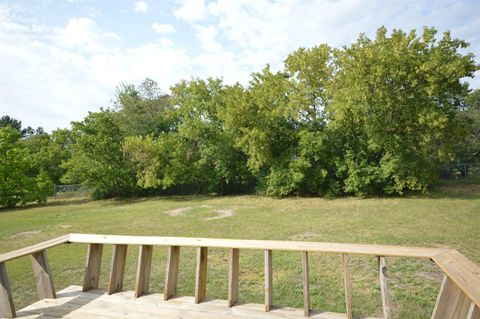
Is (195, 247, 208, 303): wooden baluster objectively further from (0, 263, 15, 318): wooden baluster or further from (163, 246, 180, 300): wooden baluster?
(0, 263, 15, 318): wooden baluster

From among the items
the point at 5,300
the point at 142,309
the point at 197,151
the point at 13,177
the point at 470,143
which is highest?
the point at 470,143

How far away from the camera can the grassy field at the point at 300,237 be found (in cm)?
374

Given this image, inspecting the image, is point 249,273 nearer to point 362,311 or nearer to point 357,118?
point 362,311

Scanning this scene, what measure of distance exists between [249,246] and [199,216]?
25.6 feet

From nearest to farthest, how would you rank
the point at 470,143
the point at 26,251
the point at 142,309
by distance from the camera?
the point at 142,309
the point at 26,251
the point at 470,143

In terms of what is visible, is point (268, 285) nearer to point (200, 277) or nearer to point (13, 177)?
point (200, 277)

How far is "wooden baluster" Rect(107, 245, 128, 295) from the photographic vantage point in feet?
9.37

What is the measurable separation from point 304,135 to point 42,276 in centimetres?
1298

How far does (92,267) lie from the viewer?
9.94 ft

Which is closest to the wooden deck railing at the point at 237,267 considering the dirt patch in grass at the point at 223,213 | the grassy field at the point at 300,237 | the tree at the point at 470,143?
the grassy field at the point at 300,237

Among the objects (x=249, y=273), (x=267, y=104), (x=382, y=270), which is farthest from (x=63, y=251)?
(x=267, y=104)

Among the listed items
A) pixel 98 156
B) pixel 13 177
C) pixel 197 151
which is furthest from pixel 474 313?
pixel 13 177

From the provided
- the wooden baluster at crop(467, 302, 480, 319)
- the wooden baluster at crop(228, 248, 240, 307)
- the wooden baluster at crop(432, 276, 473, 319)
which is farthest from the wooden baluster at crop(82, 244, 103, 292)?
the wooden baluster at crop(467, 302, 480, 319)

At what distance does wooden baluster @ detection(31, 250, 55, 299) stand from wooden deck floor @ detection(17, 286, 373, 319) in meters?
0.08
